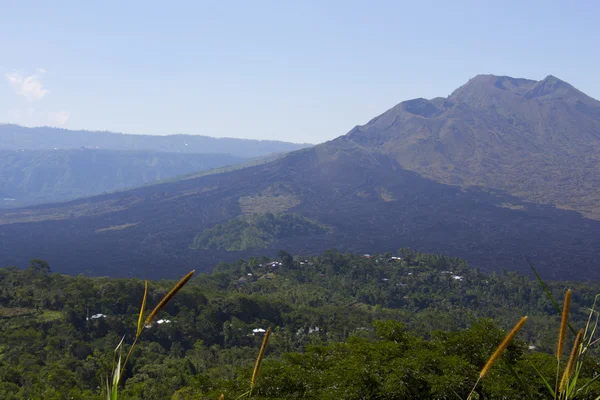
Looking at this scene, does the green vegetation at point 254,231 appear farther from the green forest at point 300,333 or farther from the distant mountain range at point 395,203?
the green forest at point 300,333

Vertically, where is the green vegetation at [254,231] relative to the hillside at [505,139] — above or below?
below

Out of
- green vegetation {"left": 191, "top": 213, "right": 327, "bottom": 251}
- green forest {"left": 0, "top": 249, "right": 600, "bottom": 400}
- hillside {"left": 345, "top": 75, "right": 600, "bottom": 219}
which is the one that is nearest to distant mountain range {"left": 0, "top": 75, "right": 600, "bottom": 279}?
green vegetation {"left": 191, "top": 213, "right": 327, "bottom": 251}

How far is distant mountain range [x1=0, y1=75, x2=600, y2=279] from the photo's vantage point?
233 ft

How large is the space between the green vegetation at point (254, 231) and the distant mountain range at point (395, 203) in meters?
0.40

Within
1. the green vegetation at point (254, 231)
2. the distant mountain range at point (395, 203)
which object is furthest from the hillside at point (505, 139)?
the green vegetation at point (254, 231)

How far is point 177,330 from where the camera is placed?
92.9 ft

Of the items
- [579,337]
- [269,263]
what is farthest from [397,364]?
[269,263]

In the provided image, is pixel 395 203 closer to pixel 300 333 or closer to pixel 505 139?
pixel 505 139

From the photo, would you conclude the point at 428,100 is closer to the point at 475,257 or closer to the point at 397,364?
the point at 475,257

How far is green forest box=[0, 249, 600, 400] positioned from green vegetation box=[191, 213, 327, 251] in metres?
24.9

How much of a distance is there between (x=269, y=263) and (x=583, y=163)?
98696mm

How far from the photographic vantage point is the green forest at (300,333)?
33.0ft

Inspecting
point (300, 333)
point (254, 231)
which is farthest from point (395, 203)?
point (300, 333)

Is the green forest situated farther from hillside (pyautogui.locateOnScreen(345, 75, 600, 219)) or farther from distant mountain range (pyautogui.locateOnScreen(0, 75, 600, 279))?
hillside (pyautogui.locateOnScreen(345, 75, 600, 219))
